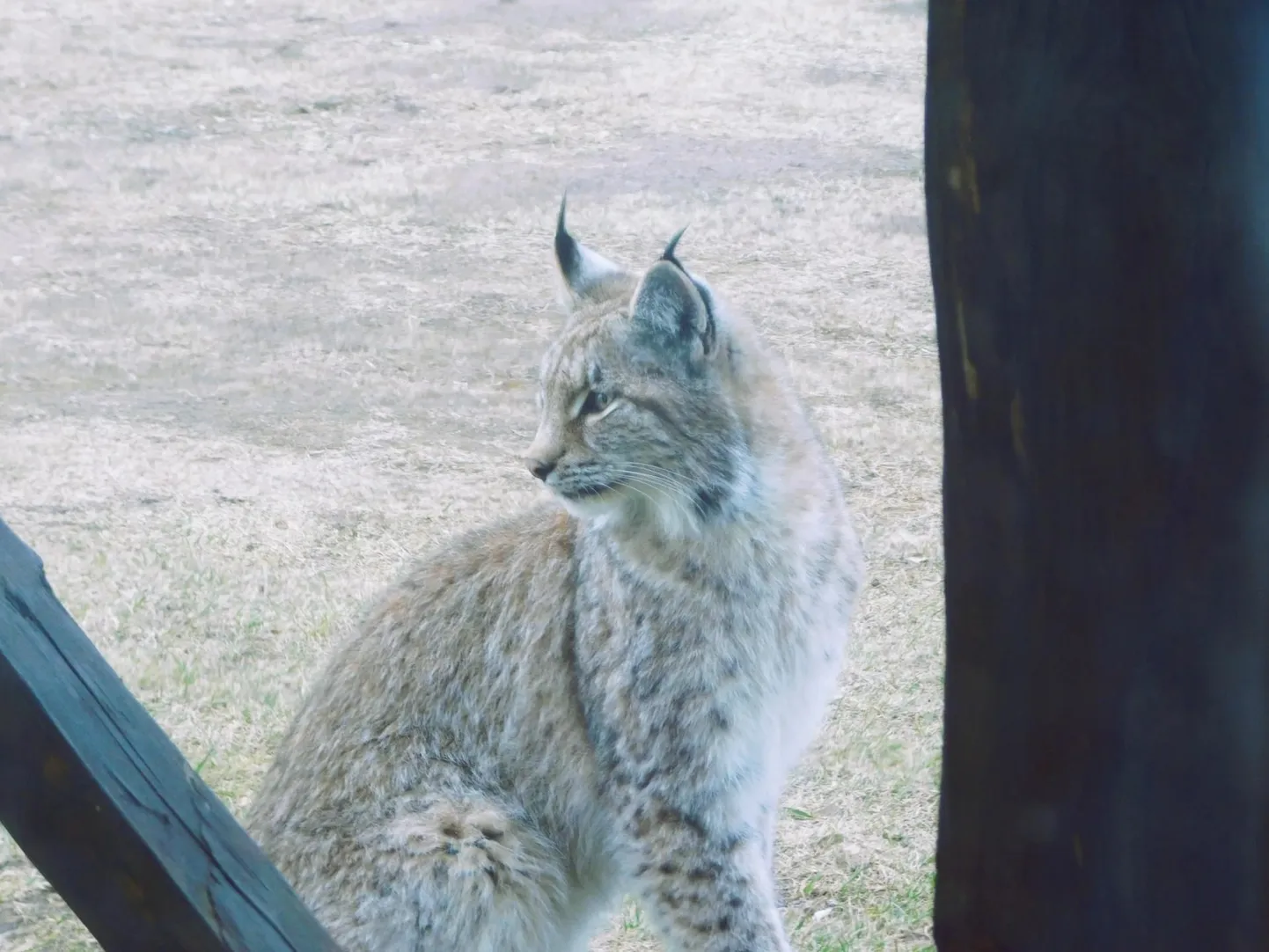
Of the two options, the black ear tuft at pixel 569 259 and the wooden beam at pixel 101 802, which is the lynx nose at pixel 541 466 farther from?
the wooden beam at pixel 101 802

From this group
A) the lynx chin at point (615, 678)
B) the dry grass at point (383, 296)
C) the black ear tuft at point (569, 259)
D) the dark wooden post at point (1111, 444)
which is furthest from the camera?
the dry grass at point (383, 296)

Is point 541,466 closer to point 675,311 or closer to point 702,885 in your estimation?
point 675,311

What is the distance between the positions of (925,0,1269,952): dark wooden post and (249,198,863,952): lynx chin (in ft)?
6.55

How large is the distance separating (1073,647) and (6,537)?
1150 millimetres

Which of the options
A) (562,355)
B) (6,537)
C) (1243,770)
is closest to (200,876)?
(6,537)

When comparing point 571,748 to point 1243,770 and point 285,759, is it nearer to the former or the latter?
point 285,759

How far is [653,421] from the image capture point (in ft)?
10.9

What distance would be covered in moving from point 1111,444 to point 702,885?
229cm

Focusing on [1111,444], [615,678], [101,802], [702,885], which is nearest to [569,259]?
[615,678]

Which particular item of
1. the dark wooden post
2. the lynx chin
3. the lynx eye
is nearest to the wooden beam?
the dark wooden post

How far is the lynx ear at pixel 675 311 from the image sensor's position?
3.26 metres

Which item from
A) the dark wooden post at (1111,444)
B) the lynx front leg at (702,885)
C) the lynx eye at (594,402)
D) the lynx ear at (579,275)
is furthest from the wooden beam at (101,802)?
the lynx ear at (579,275)

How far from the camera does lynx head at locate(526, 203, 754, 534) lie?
10.9 ft

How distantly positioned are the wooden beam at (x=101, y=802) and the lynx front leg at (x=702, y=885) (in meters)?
1.61
